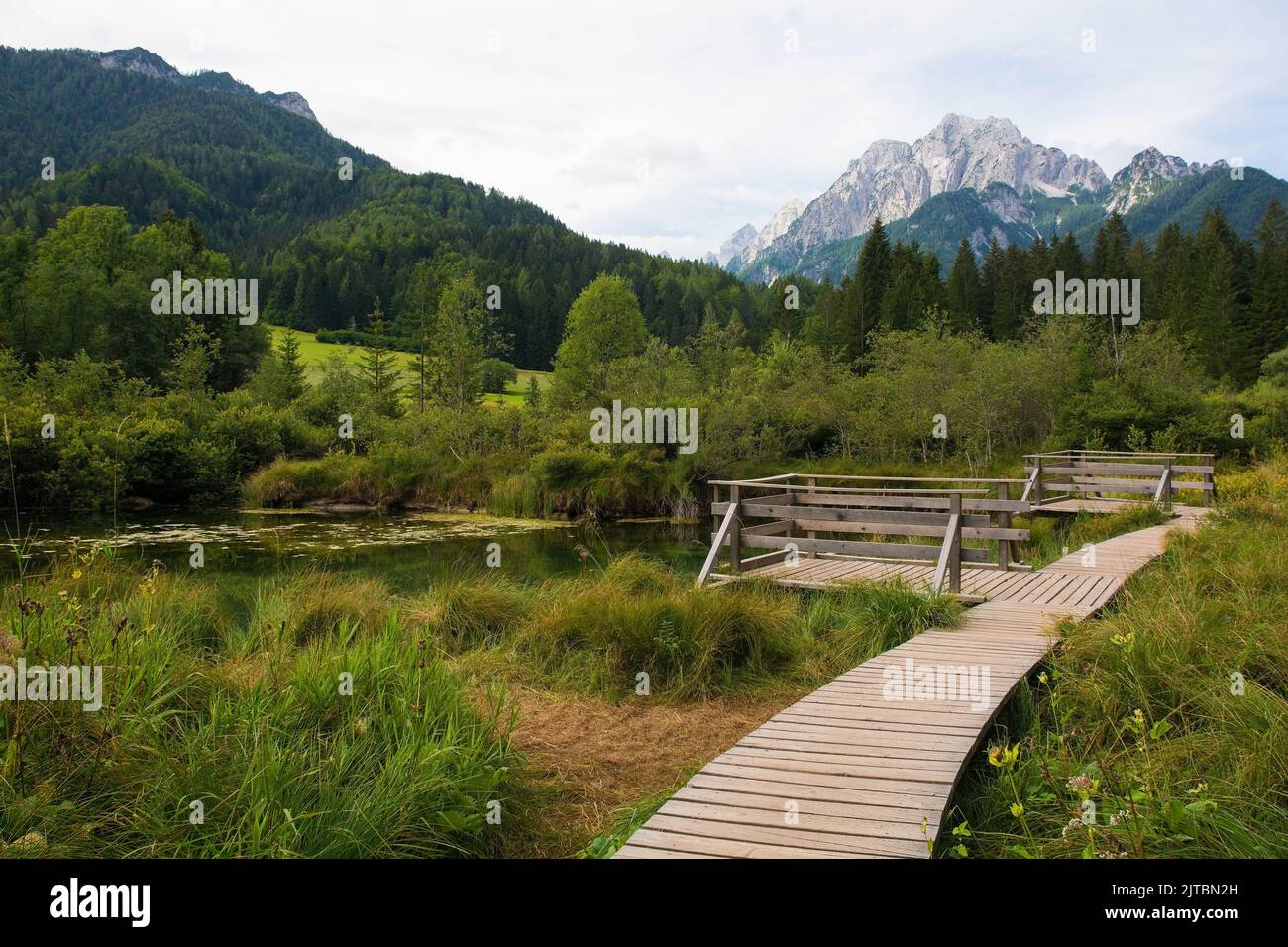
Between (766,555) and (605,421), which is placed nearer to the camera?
(766,555)

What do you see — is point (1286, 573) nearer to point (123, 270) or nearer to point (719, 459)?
point (719, 459)

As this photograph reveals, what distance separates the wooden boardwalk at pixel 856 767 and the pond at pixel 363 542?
754 cm

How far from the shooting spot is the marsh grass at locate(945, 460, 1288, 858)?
11.7 feet

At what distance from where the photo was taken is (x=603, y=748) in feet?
20.0

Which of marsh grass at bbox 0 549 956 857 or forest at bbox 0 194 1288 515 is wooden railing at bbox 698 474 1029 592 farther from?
forest at bbox 0 194 1288 515

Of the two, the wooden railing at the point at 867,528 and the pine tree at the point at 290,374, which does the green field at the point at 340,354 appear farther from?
the wooden railing at the point at 867,528

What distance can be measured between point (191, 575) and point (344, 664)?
1089 centimetres

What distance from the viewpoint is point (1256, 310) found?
170 ft

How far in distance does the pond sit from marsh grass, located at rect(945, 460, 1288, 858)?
843cm

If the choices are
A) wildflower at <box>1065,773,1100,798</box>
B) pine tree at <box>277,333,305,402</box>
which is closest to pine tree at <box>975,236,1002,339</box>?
pine tree at <box>277,333,305,402</box>

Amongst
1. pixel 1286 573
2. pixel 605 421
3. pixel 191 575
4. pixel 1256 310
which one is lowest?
pixel 191 575

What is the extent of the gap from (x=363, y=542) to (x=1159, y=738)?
1786 cm
